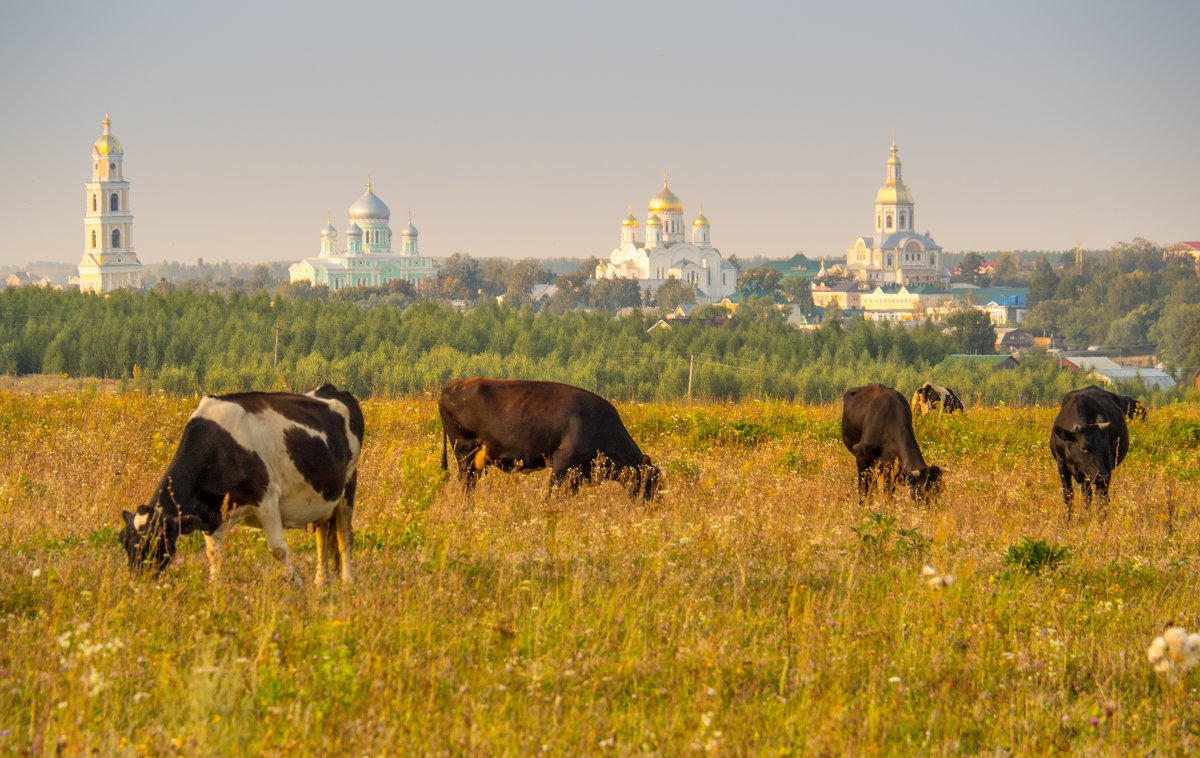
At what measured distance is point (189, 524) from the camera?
19.9ft

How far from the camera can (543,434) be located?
989 centimetres

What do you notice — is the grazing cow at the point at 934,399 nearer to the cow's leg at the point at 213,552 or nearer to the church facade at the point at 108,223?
the cow's leg at the point at 213,552

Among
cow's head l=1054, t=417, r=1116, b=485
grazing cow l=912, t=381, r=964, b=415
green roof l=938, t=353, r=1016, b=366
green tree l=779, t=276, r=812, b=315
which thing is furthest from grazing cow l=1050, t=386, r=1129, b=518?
green tree l=779, t=276, r=812, b=315

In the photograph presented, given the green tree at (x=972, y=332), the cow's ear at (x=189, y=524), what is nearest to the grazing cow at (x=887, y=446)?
the cow's ear at (x=189, y=524)

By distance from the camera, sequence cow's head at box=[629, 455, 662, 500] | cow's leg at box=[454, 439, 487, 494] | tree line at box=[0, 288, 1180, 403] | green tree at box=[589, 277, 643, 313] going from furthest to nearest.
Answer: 1. green tree at box=[589, 277, 643, 313]
2. tree line at box=[0, 288, 1180, 403]
3. cow's leg at box=[454, 439, 487, 494]
4. cow's head at box=[629, 455, 662, 500]

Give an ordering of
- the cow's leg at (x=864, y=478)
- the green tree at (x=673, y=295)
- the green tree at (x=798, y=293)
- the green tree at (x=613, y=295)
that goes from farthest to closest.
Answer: the green tree at (x=798, y=293) → the green tree at (x=673, y=295) → the green tree at (x=613, y=295) → the cow's leg at (x=864, y=478)

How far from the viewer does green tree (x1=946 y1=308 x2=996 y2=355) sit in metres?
102

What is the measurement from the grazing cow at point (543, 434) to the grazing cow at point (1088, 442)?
356 centimetres

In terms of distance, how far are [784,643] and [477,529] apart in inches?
105

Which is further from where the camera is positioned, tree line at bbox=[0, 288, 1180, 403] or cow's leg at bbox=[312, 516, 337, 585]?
tree line at bbox=[0, 288, 1180, 403]

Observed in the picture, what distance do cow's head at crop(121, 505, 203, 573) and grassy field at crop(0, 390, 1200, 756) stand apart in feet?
0.40

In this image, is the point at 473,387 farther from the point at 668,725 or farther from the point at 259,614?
the point at 668,725

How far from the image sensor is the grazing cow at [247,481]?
6.07m

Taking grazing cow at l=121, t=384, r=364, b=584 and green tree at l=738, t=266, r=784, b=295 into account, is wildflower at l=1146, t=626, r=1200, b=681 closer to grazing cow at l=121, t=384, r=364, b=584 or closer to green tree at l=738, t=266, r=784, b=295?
grazing cow at l=121, t=384, r=364, b=584
